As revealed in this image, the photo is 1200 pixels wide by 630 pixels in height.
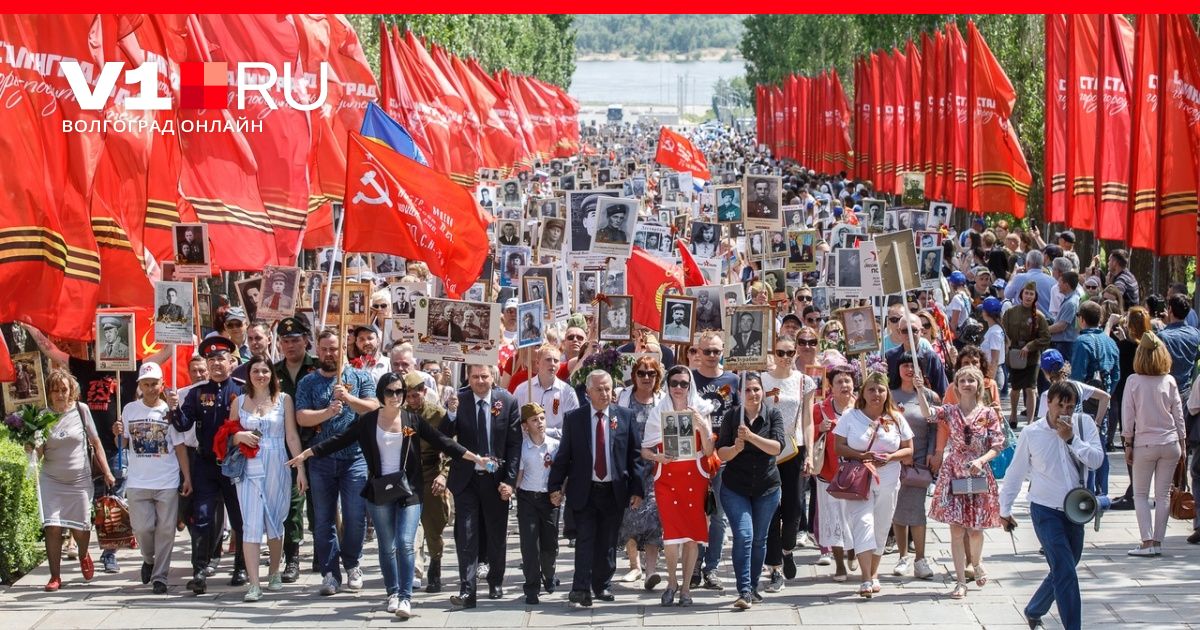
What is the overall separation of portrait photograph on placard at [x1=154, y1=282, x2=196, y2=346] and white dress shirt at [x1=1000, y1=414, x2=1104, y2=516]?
241 inches

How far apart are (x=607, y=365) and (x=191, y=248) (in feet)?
12.4

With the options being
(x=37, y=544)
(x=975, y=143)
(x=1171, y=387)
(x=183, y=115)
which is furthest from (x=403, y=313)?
(x=975, y=143)

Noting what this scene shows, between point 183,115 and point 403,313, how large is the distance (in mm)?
2867

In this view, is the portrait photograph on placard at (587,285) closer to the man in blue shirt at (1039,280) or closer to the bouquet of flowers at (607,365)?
the bouquet of flowers at (607,365)

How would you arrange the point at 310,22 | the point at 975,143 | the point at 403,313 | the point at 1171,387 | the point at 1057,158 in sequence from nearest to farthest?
the point at 1171,387, the point at 403,313, the point at 310,22, the point at 1057,158, the point at 975,143

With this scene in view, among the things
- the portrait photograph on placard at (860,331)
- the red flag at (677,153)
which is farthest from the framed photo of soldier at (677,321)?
the red flag at (677,153)

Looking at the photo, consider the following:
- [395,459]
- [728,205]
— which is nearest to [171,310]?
[395,459]

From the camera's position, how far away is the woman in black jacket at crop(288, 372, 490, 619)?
10133mm

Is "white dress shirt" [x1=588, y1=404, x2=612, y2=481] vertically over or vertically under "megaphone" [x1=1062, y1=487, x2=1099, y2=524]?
over

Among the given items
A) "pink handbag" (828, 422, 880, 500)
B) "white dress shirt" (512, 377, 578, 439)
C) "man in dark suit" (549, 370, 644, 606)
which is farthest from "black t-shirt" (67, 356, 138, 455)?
"pink handbag" (828, 422, 880, 500)

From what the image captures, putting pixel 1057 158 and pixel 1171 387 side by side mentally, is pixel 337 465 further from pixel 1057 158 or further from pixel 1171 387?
pixel 1057 158

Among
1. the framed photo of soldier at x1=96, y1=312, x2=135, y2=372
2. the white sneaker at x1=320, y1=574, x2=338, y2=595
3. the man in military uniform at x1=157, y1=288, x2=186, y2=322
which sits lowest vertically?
the white sneaker at x1=320, y1=574, x2=338, y2=595

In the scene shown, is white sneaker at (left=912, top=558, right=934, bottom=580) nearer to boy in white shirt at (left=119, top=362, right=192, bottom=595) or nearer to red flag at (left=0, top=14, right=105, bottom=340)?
boy in white shirt at (left=119, top=362, right=192, bottom=595)

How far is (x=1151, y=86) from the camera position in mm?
15070
